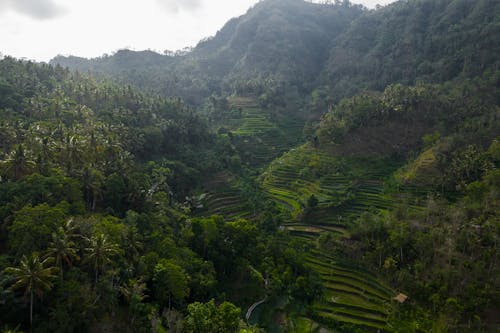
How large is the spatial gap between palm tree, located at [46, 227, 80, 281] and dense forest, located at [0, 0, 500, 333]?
0.35 ft

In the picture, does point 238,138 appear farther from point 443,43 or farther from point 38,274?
point 443,43

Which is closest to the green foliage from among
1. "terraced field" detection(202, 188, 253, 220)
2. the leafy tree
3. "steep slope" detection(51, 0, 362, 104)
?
the leafy tree

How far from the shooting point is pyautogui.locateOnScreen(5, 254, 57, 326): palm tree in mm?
19391

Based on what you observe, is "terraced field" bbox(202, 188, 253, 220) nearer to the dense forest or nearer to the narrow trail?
the dense forest

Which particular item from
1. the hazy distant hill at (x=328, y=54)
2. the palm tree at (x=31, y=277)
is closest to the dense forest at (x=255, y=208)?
the palm tree at (x=31, y=277)

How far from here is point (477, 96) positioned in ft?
203

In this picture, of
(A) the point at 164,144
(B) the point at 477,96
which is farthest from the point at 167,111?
(B) the point at 477,96

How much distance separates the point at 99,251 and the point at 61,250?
2.19 m

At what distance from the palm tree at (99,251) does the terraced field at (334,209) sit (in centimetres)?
1749

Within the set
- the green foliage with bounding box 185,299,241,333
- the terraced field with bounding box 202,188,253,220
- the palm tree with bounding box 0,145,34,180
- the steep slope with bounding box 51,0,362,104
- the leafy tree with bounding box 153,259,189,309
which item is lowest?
the terraced field with bounding box 202,188,253,220

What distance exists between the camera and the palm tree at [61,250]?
2189cm

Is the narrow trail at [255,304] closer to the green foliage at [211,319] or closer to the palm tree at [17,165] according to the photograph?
the green foliage at [211,319]

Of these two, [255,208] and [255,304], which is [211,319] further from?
[255,208]

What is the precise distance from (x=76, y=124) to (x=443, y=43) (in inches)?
3388
